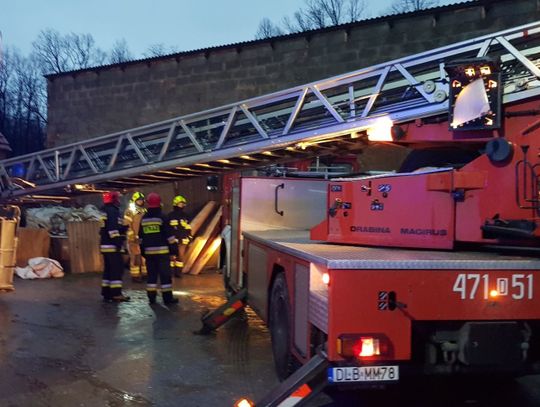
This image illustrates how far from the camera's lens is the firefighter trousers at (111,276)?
30.8 ft

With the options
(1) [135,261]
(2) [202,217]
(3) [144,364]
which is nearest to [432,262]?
(3) [144,364]

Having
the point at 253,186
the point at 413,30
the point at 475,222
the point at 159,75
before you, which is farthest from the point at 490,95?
the point at 159,75

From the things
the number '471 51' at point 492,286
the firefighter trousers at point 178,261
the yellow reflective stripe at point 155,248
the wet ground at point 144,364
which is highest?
the number '471 51' at point 492,286

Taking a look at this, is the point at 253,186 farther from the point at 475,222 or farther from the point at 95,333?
the point at 475,222

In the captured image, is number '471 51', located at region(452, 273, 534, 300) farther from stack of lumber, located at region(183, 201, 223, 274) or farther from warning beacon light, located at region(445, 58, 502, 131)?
stack of lumber, located at region(183, 201, 223, 274)

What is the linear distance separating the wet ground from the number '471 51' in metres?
1.66

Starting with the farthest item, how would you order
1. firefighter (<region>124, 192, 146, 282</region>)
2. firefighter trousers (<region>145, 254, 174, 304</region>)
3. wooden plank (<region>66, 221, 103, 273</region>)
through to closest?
wooden plank (<region>66, 221, 103, 273</region>) → firefighter (<region>124, 192, 146, 282</region>) → firefighter trousers (<region>145, 254, 174, 304</region>)

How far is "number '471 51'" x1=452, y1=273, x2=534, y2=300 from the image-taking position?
3.84 m

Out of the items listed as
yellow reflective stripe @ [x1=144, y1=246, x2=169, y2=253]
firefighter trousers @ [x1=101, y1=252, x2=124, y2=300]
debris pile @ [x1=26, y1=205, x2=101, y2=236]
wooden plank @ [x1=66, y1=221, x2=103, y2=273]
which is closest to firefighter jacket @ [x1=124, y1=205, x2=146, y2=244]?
wooden plank @ [x1=66, y1=221, x2=103, y2=273]

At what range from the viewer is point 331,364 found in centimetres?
372

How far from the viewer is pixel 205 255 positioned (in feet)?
42.7

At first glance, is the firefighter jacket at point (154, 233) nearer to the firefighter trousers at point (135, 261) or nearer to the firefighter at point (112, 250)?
the firefighter at point (112, 250)

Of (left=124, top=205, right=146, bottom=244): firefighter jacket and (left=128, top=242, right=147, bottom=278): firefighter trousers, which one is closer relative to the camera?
(left=128, top=242, right=147, bottom=278): firefighter trousers

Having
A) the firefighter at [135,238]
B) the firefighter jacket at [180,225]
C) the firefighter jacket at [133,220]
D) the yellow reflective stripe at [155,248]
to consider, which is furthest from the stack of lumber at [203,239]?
the yellow reflective stripe at [155,248]
